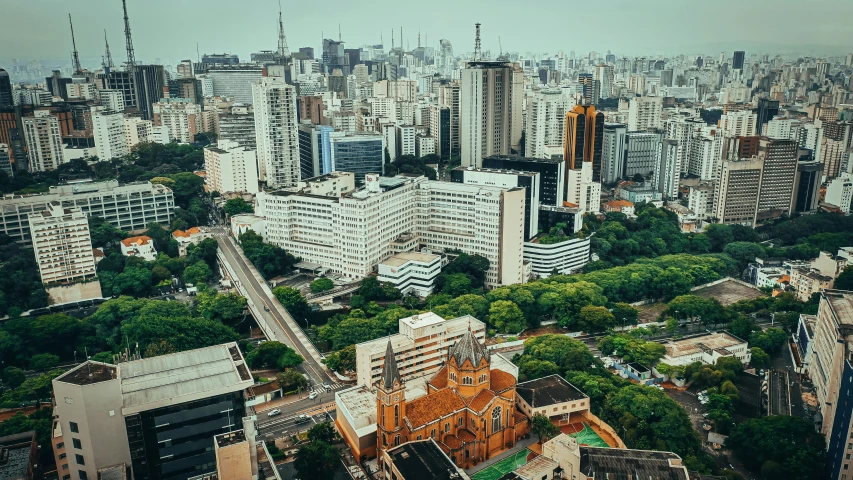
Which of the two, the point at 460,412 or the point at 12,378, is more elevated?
the point at 460,412

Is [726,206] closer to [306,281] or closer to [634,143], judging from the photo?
[634,143]

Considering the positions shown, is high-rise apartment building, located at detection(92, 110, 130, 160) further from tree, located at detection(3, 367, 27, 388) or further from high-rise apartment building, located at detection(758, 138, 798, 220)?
high-rise apartment building, located at detection(758, 138, 798, 220)

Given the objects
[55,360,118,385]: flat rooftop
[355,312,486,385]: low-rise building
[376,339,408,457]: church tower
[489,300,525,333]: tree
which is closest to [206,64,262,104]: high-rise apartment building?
[489,300,525,333]: tree

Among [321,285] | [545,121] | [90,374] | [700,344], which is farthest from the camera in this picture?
[545,121]

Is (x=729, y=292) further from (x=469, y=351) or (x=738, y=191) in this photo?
(x=469, y=351)

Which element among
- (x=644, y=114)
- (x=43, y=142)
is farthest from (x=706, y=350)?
(x=644, y=114)

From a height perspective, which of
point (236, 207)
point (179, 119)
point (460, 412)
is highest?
point (179, 119)

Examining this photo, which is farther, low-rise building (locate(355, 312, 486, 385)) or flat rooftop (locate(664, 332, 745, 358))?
flat rooftop (locate(664, 332, 745, 358))

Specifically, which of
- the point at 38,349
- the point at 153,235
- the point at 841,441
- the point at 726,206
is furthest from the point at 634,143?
the point at 38,349
